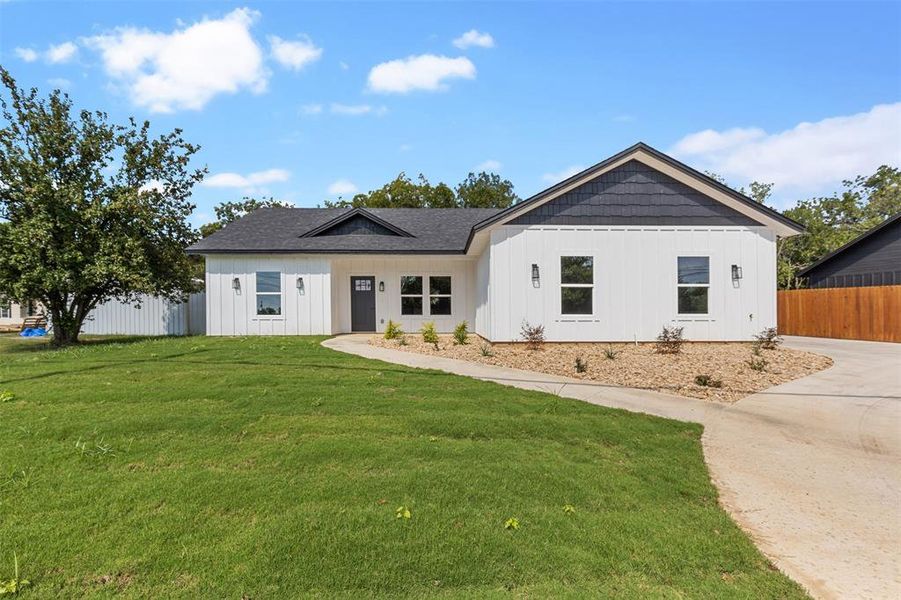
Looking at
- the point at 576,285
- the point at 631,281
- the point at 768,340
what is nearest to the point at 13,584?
the point at 576,285

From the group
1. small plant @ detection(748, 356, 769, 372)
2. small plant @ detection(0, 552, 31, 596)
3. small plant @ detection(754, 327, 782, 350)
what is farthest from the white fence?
small plant @ detection(754, 327, 782, 350)

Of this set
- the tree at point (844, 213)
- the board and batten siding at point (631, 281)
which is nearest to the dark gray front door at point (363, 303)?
the board and batten siding at point (631, 281)

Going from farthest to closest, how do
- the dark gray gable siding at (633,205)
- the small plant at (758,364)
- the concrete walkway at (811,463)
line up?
the dark gray gable siding at (633,205) < the small plant at (758,364) < the concrete walkway at (811,463)

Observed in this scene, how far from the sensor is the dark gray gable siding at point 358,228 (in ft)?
52.3

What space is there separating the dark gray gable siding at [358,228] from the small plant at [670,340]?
9.49 meters

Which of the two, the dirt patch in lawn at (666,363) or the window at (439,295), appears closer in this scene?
the dirt patch in lawn at (666,363)

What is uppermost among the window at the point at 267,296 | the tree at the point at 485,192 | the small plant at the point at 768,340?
the tree at the point at 485,192

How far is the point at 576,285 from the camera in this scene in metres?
11.8

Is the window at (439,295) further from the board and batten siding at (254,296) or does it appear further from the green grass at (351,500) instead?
the green grass at (351,500)

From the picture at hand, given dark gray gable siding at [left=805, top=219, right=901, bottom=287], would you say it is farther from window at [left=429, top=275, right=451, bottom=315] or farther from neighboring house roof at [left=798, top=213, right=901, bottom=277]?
window at [left=429, top=275, right=451, bottom=315]

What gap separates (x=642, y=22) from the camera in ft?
32.0

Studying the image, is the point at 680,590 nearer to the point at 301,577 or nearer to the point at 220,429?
the point at 301,577

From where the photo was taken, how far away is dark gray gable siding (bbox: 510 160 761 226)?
11766 mm

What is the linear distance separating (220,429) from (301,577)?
256cm
